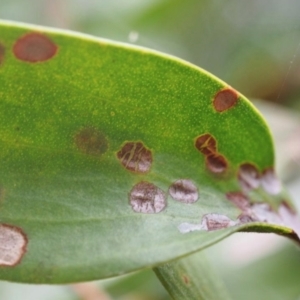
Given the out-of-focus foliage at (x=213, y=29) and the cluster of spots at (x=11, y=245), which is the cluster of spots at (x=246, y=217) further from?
the out-of-focus foliage at (x=213, y=29)

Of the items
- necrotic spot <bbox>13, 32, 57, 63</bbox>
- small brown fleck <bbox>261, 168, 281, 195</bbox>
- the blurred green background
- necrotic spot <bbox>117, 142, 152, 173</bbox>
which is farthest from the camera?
the blurred green background

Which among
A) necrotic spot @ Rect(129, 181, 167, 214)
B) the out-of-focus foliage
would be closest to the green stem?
necrotic spot @ Rect(129, 181, 167, 214)

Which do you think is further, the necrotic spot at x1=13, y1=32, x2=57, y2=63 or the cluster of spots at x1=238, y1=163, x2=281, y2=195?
the cluster of spots at x1=238, y1=163, x2=281, y2=195

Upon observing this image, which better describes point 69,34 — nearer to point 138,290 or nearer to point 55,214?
point 55,214

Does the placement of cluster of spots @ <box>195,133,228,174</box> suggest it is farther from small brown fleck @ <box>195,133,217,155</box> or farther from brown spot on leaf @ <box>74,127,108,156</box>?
brown spot on leaf @ <box>74,127,108,156</box>

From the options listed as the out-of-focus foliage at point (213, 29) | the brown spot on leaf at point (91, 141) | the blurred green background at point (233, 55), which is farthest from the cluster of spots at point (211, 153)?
the out-of-focus foliage at point (213, 29)
